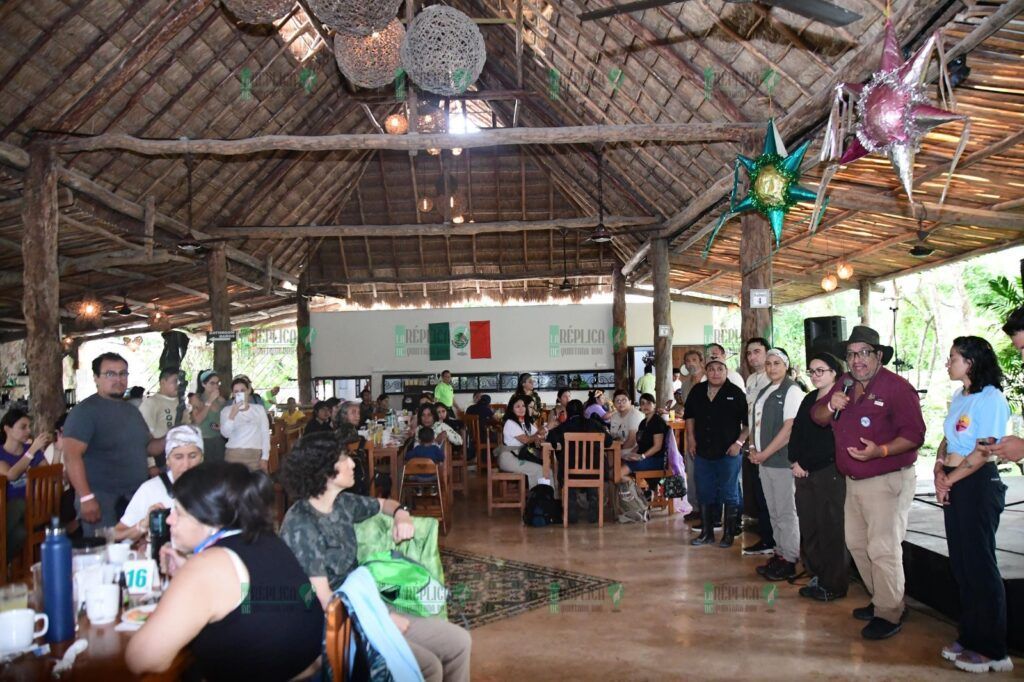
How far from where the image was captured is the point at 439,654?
2.87 meters

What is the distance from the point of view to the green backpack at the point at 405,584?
2621mm

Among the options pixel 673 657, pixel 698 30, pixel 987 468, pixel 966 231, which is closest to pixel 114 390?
pixel 673 657

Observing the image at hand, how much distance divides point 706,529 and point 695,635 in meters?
2.29

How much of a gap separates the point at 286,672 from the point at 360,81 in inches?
264

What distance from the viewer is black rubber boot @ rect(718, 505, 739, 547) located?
21.6 ft

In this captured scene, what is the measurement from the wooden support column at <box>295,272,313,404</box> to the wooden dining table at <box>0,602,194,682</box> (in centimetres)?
1612

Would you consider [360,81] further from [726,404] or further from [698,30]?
[726,404]

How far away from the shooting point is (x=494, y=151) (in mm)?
16047

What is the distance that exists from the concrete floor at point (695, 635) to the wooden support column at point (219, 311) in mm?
8242

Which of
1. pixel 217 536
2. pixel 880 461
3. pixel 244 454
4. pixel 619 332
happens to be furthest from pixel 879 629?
pixel 619 332

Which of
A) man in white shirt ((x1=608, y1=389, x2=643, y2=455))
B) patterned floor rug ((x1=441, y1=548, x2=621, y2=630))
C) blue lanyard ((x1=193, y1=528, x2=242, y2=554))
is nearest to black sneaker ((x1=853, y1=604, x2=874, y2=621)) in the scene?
patterned floor rug ((x1=441, y1=548, x2=621, y2=630))

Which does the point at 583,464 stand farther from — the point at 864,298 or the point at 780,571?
the point at 864,298

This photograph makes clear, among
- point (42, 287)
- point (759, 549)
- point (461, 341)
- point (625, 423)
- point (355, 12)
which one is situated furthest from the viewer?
point (461, 341)

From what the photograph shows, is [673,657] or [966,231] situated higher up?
[966,231]
